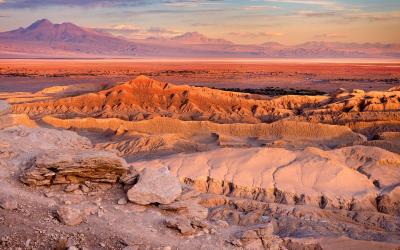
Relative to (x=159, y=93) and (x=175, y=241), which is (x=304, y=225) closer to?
(x=175, y=241)

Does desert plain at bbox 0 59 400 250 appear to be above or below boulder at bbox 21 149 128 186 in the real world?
below

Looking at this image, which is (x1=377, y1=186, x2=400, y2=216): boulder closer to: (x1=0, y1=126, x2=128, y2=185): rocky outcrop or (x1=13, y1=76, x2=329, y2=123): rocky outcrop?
(x1=0, y1=126, x2=128, y2=185): rocky outcrop

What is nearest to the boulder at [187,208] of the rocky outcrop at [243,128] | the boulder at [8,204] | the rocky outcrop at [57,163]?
the rocky outcrop at [57,163]

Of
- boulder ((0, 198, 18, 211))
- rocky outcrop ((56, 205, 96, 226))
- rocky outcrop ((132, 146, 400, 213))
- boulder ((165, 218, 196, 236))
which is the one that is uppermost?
boulder ((0, 198, 18, 211))

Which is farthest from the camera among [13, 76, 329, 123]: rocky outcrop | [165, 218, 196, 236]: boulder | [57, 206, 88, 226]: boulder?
[13, 76, 329, 123]: rocky outcrop

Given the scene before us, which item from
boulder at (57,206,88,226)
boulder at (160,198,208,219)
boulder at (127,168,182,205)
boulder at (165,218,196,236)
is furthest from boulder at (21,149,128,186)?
boulder at (165,218,196,236)

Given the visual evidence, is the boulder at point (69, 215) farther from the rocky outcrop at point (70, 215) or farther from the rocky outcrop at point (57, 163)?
the rocky outcrop at point (57, 163)

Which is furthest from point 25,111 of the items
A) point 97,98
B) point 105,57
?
point 105,57
